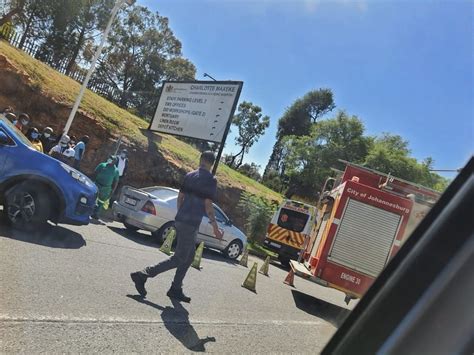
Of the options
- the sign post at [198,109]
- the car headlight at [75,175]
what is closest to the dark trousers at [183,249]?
the car headlight at [75,175]

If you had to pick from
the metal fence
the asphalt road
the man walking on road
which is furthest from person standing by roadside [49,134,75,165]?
the metal fence

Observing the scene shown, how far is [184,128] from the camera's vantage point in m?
19.1

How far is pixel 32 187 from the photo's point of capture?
6.97 m

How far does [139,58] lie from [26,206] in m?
35.5

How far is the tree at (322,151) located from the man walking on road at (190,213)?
1202 inches

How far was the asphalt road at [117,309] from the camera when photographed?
3861mm

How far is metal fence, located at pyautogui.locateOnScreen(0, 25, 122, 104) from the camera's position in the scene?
24761mm

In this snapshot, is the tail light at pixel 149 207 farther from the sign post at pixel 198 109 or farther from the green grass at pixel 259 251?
the green grass at pixel 259 251

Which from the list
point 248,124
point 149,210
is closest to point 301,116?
point 248,124

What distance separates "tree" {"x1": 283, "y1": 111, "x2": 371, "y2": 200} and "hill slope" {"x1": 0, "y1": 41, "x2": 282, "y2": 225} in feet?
58.6

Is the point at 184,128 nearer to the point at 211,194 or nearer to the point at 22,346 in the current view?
the point at 211,194

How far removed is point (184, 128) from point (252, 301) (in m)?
12.6

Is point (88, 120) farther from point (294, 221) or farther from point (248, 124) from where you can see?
point (248, 124)

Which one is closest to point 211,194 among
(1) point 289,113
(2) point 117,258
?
(2) point 117,258
